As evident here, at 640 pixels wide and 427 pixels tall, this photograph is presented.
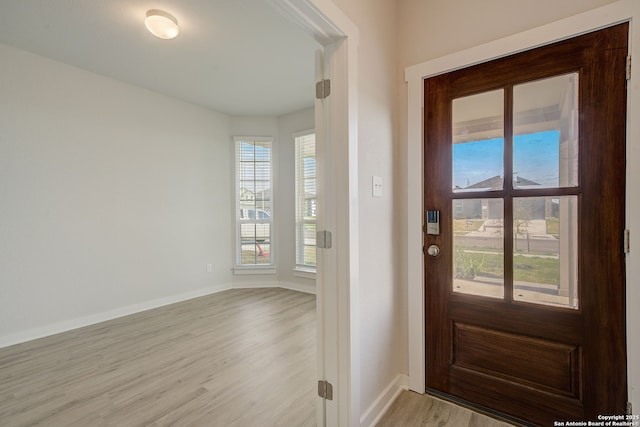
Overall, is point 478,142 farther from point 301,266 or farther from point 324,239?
point 301,266

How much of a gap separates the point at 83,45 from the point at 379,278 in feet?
11.5

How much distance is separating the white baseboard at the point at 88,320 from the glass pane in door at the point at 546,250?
4065 mm

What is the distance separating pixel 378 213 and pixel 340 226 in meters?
0.39

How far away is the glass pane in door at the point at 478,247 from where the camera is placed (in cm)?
160

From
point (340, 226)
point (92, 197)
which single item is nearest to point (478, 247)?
point (340, 226)

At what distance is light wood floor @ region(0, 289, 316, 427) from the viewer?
5.55 feet

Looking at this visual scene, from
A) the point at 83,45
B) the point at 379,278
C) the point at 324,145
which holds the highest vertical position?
the point at 83,45

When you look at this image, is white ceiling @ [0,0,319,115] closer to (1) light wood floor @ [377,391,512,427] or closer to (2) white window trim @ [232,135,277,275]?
(2) white window trim @ [232,135,277,275]

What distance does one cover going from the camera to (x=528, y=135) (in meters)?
1.51

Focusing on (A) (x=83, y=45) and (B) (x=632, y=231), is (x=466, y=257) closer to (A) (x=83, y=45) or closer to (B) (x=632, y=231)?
(B) (x=632, y=231)

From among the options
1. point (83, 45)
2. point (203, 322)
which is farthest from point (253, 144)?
point (203, 322)

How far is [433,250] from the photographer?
1.76m

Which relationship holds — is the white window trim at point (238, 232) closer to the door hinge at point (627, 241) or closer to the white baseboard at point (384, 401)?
the white baseboard at point (384, 401)

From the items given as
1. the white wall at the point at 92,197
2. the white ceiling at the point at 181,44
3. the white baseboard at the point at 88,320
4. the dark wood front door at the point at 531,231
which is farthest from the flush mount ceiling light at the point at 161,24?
the white baseboard at the point at 88,320
